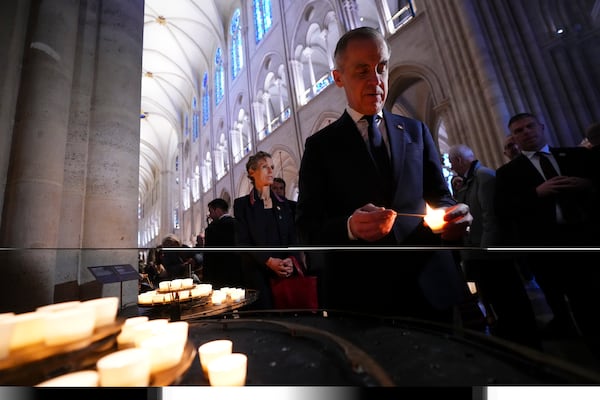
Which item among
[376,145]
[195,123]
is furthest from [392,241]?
[195,123]

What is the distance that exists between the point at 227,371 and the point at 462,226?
665 mm

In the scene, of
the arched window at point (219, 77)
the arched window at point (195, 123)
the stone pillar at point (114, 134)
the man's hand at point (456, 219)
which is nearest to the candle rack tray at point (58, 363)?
the man's hand at point (456, 219)

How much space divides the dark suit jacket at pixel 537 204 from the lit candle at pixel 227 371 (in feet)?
5.59

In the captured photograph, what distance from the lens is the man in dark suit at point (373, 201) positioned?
2.53 ft

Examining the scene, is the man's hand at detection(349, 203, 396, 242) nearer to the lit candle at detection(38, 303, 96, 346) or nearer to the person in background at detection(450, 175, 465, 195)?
the lit candle at detection(38, 303, 96, 346)

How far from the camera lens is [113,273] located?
0.68m

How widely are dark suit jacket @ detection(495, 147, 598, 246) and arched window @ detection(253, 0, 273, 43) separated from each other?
502 inches

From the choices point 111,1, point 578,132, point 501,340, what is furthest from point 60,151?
point 578,132

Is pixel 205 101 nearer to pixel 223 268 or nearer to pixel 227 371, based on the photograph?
pixel 223 268

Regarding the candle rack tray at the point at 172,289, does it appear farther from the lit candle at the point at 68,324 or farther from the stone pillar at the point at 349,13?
the stone pillar at the point at 349,13

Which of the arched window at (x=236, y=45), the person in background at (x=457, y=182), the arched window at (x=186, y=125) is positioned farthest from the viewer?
the arched window at (x=186, y=125)

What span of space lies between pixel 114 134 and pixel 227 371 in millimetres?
2728

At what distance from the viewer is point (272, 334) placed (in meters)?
0.67

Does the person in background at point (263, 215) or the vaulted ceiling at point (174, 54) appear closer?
the person in background at point (263, 215)
